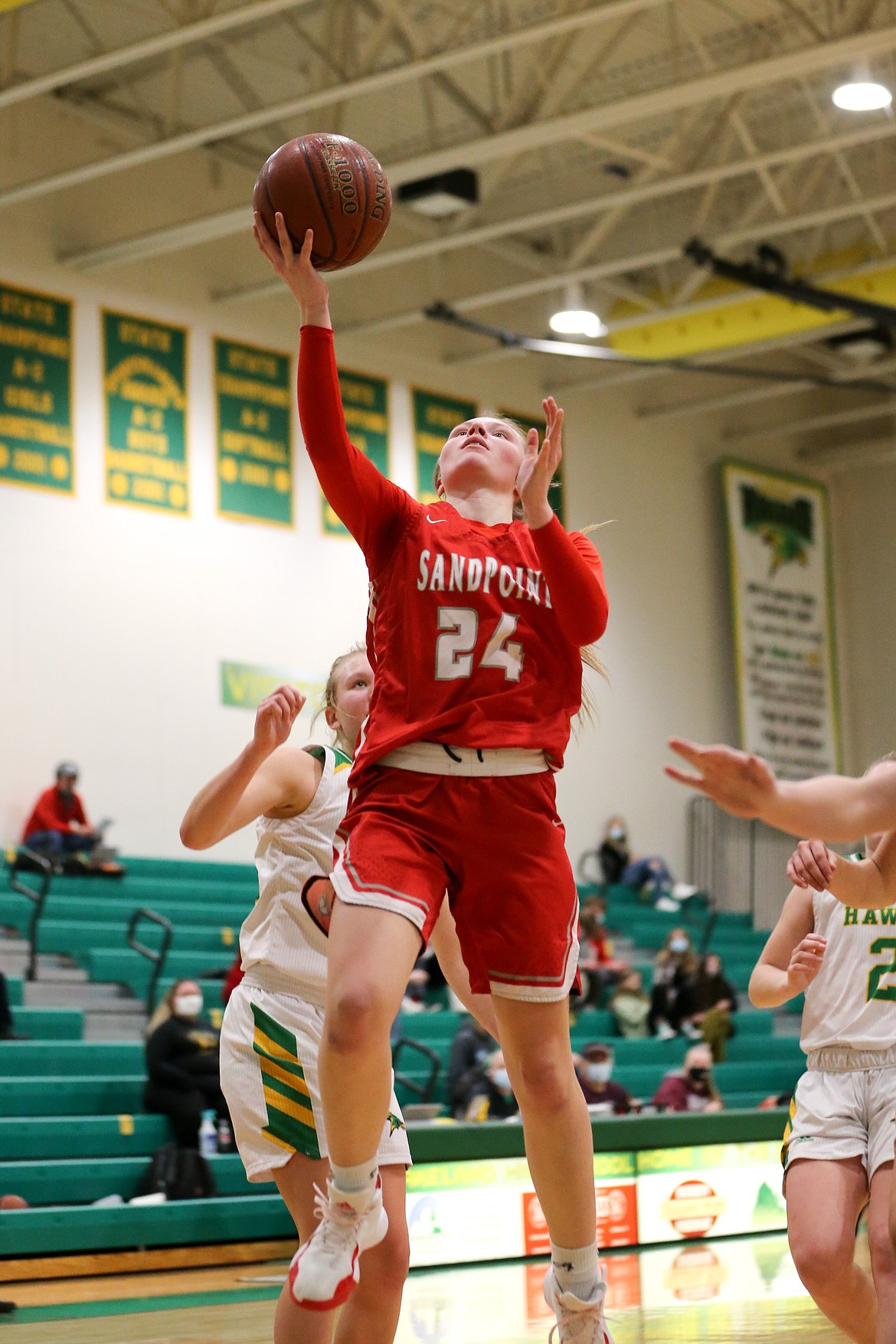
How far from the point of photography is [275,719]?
3494mm

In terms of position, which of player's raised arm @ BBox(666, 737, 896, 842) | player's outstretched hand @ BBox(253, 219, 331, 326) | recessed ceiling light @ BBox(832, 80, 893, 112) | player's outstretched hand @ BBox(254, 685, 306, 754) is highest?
recessed ceiling light @ BBox(832, 80, 893, 112)

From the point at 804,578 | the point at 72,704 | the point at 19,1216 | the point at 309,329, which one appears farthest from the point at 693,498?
the point at 309,329

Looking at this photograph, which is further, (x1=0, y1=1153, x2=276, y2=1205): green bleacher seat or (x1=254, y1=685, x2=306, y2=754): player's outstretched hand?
(x1=0, y1=1153, x2=276, y2=1205): green bleacher seat

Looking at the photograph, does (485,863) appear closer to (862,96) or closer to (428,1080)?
(428,1080)

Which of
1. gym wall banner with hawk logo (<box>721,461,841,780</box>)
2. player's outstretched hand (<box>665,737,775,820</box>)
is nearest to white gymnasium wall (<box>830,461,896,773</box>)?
gym wall banner with hawk logo (<box>721,461,841,780</box>)

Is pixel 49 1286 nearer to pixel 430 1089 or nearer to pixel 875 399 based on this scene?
pixel 430 1089

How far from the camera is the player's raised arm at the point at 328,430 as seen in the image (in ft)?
10.9

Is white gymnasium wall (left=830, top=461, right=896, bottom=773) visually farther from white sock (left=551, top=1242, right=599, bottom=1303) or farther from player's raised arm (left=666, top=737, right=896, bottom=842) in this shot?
player's raised arm (left=666, top=737, right=896, bottom=842)

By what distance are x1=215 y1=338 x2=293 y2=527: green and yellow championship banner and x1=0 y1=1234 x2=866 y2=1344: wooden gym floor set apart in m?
8.92

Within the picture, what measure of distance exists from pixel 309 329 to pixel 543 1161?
1.70 meters

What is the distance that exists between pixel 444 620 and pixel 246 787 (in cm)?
60

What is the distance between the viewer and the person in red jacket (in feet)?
44.5

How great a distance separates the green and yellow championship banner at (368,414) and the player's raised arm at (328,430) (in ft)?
44.4

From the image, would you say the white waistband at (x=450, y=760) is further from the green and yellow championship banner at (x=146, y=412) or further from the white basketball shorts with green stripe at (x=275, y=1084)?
the green and yellow championship banner at (x=146, y=412)
